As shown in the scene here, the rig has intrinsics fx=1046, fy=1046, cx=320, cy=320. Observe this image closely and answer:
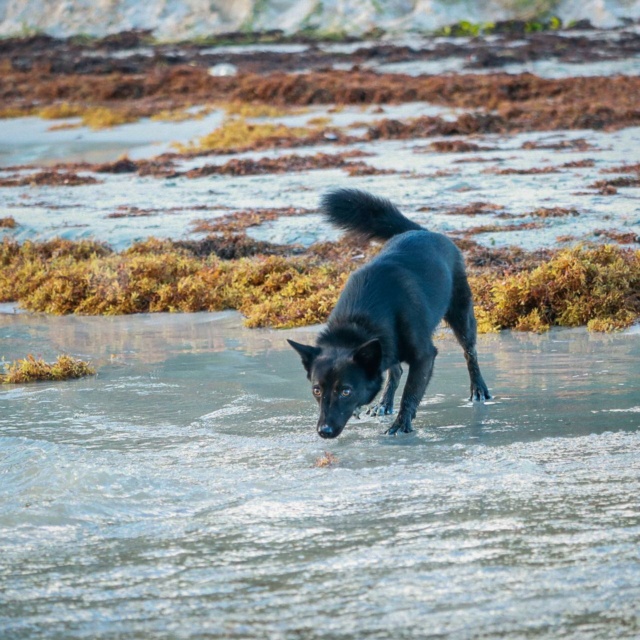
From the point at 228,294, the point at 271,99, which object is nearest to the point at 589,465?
the point at 228,294

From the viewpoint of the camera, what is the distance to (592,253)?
28.6ft

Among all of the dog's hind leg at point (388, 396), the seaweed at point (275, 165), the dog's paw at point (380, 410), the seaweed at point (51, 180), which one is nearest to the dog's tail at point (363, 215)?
the dog's hind leg at point (388, 396)

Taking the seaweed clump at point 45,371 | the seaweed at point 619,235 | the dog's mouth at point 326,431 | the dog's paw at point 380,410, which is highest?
the dog's mouth at point 326,431

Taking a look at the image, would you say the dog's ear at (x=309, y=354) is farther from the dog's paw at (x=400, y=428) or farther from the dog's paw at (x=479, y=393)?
the dog's paw at (x=479, y=393)

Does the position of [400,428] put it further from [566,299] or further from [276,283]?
[276,283]

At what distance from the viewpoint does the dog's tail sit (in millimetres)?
6598

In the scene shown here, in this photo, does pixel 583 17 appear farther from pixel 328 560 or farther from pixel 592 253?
pixel 328 560

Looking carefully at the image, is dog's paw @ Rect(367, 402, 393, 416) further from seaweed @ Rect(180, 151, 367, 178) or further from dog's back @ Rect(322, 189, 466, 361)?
seaweed @ Rect(180, 151, 367, 178)

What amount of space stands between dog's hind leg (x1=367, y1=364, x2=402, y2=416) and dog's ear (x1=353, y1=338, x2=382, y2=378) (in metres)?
0.93

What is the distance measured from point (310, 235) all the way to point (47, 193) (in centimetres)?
616

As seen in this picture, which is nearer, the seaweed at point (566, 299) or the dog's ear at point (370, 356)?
the dog's ear at point (370, 356)

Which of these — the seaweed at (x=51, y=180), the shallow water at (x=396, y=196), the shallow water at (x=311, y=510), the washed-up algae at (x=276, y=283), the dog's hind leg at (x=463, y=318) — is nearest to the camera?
the shallow water at (x=311, y=510)

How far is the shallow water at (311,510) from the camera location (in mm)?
3211

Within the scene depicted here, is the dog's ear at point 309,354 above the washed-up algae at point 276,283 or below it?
above
